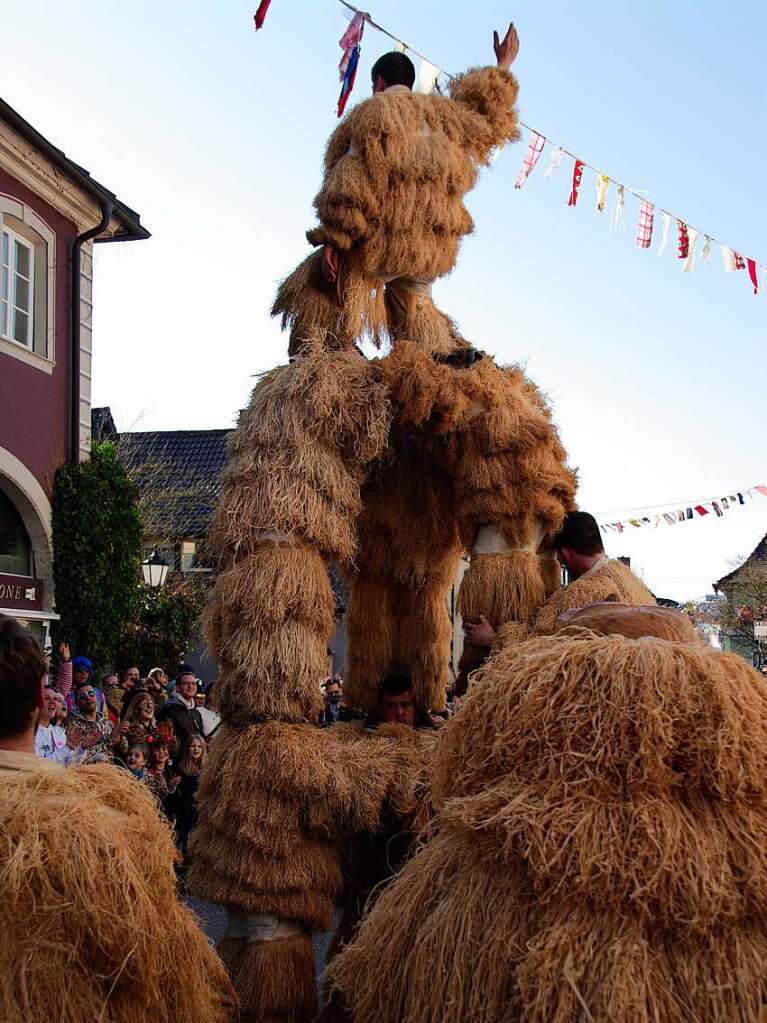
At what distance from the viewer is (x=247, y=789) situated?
3.89m

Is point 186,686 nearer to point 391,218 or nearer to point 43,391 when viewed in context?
point 391,218

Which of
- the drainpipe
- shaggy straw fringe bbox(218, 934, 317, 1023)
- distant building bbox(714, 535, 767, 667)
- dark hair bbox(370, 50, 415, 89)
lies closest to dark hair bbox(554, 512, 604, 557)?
shaggy straw fringe bbox(218, 934, 317, 1023)

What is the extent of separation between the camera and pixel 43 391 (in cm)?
1386

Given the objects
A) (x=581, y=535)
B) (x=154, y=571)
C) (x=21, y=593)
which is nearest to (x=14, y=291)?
(x=21, y=593)

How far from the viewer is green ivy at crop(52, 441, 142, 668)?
13914 millimetres

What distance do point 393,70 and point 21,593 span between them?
31.7 feet

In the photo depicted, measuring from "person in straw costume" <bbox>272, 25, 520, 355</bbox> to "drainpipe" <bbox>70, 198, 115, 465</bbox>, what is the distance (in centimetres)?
1011

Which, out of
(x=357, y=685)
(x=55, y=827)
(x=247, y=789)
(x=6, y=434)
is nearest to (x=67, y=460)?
(x=6, y=434)

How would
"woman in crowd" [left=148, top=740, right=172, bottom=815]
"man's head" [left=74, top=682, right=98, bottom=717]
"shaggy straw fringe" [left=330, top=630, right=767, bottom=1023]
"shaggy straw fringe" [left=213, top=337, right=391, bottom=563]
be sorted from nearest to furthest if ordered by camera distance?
"shaggy straw fringe" [left=330, top=630, right=767, bottom=1023], "shaggy straw fringe" [left=213, top=337, right=391, bottom=563], "woman in crowd" [left=148, top=740, right=172, bottom=815], "man's head" [left=74, top=682, right=98, bottom=717]

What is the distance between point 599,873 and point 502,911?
267 millimetres

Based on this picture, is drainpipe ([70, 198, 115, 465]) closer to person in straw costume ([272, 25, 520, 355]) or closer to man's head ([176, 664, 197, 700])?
man's head ([176, 664, 197, 700])

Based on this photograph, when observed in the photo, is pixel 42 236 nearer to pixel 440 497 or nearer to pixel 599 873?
pixel 440 497

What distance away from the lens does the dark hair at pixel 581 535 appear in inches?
166

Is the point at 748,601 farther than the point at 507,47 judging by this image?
Yes
